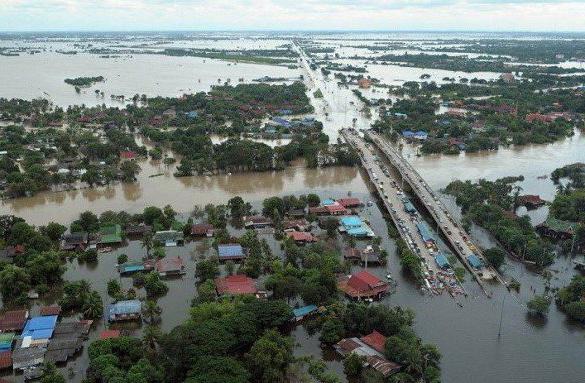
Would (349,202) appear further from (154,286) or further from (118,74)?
(118,74)

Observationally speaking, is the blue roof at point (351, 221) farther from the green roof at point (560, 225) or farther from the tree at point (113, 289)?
the tree at point (113, 289)

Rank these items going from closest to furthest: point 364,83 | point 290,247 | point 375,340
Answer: point 375,340 → point 290,247 → point 364,83

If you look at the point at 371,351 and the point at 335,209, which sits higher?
the point at 335,209

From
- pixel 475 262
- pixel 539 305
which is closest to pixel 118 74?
pixel 475 262

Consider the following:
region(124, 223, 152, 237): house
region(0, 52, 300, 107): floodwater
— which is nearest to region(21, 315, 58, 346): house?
region(124, 223, 152, 237): house

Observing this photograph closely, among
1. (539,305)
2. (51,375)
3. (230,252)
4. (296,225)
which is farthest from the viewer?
(296,225)

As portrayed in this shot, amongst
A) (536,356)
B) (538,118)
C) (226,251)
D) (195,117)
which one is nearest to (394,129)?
(538,118)

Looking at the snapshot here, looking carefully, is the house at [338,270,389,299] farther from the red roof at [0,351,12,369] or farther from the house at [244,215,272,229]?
the red roof at [0,351,12,369]

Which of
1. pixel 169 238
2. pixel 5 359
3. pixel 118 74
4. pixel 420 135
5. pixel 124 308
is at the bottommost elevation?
pixel 5 359
